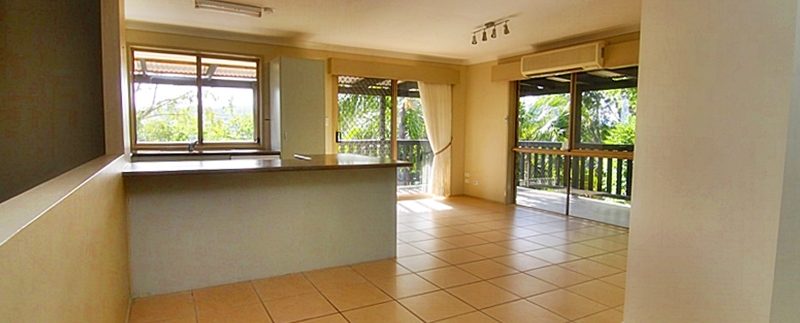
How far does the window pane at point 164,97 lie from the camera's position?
4.80 meters

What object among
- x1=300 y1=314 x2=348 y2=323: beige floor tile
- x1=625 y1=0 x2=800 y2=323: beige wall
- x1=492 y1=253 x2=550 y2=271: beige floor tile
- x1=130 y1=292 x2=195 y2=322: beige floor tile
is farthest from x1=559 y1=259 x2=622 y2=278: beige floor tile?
x1=130 y1=292 x2=195 y2=322: beige floor tile

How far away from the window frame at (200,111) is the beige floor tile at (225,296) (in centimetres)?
250

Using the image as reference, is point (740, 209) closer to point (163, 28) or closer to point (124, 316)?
point (124, 316)

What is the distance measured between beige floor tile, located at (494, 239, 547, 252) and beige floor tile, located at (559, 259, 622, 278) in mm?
467

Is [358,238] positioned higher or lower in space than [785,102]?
lower

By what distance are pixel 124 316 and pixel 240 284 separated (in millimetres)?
757

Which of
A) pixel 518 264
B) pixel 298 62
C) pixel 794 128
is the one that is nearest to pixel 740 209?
pixel 794 128

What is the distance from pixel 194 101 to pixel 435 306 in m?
3.84

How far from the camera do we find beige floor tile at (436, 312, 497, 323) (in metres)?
2.51

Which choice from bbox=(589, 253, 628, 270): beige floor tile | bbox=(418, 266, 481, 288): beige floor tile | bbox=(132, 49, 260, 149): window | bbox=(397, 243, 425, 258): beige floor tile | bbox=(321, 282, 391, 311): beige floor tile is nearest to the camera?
bbox=(321, 282, 391, 311): beige floor tile

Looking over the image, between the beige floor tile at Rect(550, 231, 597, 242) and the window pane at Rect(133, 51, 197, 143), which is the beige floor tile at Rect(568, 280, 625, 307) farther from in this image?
the window pane at Rect(133, 51, 197, 143)

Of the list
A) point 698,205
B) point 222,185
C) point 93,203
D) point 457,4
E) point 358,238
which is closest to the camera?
point 93,203

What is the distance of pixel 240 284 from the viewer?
9.93 feet

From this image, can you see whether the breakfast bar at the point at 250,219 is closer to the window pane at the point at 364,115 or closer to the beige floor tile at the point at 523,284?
the beige floor tile at the point at 523,284
